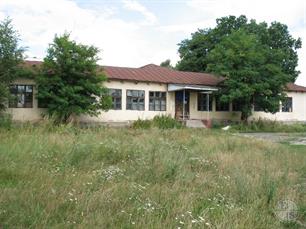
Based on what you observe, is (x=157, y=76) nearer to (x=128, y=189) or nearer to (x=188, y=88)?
(x=188, y=88)

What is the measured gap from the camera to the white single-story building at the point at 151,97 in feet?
96.6

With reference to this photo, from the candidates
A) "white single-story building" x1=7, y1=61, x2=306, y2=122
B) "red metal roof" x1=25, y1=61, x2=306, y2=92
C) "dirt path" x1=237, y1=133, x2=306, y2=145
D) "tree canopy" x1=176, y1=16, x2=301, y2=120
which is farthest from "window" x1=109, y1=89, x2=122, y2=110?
"dirt path" x1=237, y1=133, x2=306, y2=145

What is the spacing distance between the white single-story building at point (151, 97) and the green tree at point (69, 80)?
1.52 m

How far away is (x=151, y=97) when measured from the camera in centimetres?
3553

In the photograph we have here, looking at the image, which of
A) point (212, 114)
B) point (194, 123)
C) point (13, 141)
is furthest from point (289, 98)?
point (13, 141)

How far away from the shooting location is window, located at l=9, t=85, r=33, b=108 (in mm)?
28883

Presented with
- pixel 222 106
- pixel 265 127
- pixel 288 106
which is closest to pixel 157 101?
pixel 222 106

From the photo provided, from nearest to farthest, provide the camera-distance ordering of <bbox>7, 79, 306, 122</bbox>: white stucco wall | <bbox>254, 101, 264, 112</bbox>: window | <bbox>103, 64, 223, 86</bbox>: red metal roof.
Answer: <bbox>7, 79, 306, 122</bbox>: white stucco wall, <bbox>103, 64, 223, 86</bbox>: red metal roof, <bbox>254, 101, 264, 112</bbox>: window

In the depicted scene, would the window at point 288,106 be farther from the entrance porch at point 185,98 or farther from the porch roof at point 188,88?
the porch roof at point 188,88

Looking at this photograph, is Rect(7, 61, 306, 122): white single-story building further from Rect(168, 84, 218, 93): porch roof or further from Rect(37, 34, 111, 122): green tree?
Rect(37, 34, 111, 122): green tree

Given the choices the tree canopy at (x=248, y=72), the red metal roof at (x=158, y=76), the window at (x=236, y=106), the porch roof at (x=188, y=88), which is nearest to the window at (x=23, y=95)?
the red metal roof at (x=158, y=76)

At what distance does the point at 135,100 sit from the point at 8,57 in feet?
37.6

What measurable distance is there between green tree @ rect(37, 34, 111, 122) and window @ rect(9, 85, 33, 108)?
42.6 inches

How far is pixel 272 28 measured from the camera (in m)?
55.1
